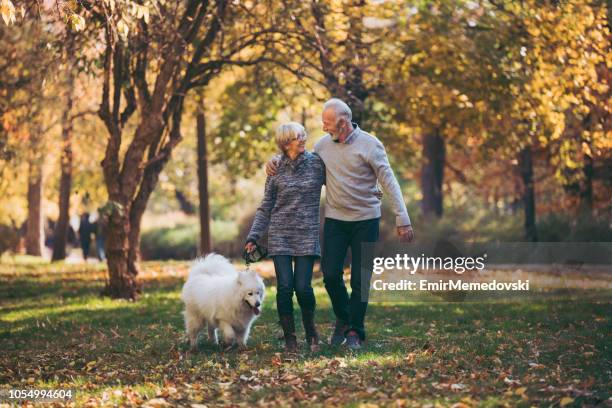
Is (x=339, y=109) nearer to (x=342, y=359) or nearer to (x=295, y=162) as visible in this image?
(x=295, y=162)

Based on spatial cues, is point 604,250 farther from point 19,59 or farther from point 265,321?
point 19,59

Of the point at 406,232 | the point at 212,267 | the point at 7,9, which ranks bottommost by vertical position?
the point at 212,267

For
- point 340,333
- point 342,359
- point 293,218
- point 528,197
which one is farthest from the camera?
point 528,197

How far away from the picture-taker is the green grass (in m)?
6.51

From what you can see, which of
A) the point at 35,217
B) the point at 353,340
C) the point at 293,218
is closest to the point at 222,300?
the point at 293,218

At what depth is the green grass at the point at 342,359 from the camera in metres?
6.51

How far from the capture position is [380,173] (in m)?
8.16

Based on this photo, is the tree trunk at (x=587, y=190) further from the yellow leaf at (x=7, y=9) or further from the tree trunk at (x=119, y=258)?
the yellow leaf at (x=7, y=9)

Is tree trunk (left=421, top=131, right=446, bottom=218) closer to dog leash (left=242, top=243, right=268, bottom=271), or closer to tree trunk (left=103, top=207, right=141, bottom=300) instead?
tree trunk (left=103, top=207, right=141, bottom=300)

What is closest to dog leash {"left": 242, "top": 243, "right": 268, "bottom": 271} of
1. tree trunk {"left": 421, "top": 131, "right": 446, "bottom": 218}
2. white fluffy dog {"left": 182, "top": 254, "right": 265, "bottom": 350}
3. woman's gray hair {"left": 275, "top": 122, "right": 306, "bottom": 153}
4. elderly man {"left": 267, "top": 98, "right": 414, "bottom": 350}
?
white fluffy dog {"left": 182, "top": 254, "right": 265, "bottom": 350}

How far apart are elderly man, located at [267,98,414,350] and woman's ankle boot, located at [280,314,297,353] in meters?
0.52

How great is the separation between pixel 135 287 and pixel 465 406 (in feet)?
32.9

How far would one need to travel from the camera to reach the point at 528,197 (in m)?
23.7

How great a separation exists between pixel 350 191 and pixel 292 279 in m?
0.99
